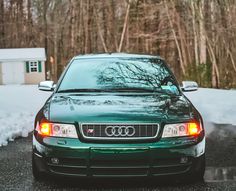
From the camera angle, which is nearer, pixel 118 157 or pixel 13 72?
pixel 118 157

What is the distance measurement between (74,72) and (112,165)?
1978mm

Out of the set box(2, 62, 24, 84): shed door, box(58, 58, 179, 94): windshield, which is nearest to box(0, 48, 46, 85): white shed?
box(2, 62, 24, 84): shed door

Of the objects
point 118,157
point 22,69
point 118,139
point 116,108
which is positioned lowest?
point 22,69

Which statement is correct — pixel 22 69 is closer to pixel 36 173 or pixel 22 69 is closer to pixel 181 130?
pixel 36 173

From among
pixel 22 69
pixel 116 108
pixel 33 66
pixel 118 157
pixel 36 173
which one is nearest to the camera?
pixel 118 157

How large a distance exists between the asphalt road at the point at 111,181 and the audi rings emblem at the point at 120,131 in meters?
0.66

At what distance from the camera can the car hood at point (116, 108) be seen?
4.38m

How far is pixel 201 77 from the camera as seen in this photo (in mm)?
27812

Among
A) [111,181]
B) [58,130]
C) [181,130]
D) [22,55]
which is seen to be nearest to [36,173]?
[58,130]

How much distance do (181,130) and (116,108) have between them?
0.71 m

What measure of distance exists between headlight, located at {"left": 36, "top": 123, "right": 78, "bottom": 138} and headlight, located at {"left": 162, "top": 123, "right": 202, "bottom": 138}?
36.3 inches

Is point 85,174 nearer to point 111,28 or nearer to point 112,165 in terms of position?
point 112,165

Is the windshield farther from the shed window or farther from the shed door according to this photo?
the shed window

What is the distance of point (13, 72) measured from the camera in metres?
36.1
